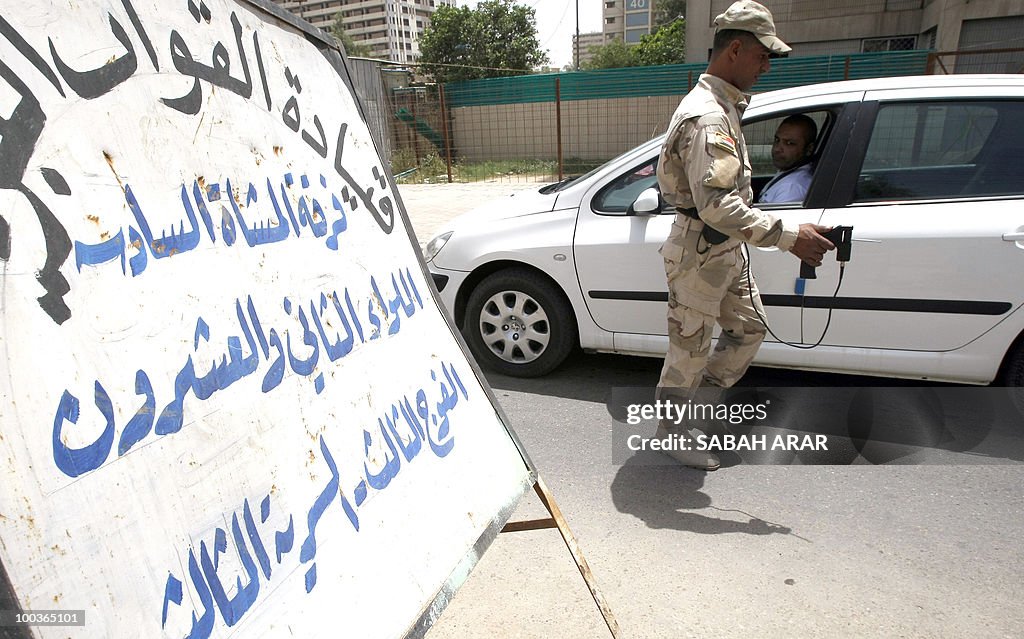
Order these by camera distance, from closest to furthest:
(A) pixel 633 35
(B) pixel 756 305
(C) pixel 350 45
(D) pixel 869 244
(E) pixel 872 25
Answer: (B) pixel 756 305, (D) pixel 869 244, (E) pixel 872 25, (C) pixel 350 45, (A) pixel 633 35

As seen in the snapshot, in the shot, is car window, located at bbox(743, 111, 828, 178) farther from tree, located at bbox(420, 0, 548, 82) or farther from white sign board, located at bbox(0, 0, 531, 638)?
tree, located at bbox(420, 0, 548, 82)

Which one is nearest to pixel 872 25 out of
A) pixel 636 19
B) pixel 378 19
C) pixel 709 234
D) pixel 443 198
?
pixel 443 198

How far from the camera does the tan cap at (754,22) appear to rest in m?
2.53

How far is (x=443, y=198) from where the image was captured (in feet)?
38.8

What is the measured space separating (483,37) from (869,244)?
34.1m

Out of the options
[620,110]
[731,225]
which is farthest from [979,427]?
[620,110]

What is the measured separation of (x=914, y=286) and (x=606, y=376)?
67.2 inches

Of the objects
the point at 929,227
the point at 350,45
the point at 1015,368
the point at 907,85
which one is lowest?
the point at 1015,368

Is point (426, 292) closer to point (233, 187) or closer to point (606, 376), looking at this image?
point (233, 187)

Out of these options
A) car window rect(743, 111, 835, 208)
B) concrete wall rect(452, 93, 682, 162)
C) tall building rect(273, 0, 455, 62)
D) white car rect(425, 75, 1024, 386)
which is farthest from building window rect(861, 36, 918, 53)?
tall building rect(273, 0, 455, 62)

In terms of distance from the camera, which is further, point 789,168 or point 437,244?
point 437,244
